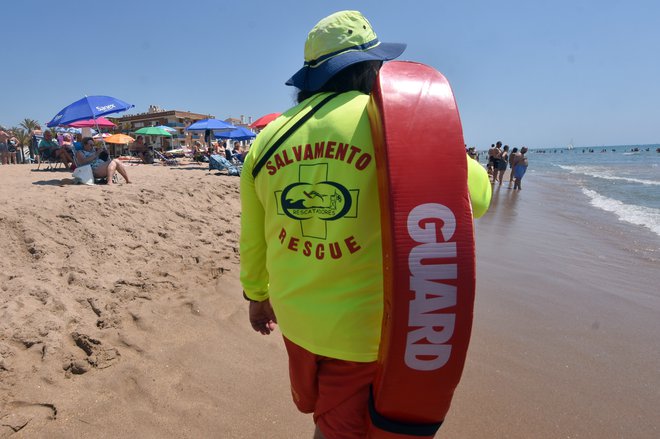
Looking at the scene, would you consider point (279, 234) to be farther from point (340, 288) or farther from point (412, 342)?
point (412, 342)

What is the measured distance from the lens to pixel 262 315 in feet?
5.58

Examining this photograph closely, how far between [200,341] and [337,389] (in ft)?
7.09

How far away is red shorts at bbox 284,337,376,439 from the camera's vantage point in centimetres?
123

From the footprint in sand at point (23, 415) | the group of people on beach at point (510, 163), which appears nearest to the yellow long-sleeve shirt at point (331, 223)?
the footprint in sand at point (23, 415)

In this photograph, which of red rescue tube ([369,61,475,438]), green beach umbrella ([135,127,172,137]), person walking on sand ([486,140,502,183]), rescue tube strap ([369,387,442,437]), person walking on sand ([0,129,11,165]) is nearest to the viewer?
red rescue tube ([369,61,475,438])

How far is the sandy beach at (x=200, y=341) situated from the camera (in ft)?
7.57

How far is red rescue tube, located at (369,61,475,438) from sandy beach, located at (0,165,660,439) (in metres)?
1.51

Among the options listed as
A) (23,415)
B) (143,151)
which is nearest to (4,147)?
(143,151)

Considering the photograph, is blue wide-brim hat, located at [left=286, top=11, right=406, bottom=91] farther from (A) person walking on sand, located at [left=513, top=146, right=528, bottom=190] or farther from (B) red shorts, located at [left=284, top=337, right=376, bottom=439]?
(A) person walking on sand, located at [left=513, top=146, right=528, bottom=190]

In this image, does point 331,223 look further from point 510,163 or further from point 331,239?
point 510,163

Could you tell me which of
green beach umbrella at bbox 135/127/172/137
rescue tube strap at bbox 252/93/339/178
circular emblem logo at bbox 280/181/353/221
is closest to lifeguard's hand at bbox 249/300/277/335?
circular emblem logo at bbox 280/181/353/221

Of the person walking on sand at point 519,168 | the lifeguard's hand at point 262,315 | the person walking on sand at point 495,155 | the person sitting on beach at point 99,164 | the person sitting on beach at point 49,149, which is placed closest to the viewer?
the lifeguard's hand at point 262,315

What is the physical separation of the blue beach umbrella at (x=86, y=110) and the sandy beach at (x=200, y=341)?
3981 millimetres

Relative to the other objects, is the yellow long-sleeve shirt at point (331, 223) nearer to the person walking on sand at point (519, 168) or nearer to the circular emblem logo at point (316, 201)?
the circular emblem logo at point (316, 201)
